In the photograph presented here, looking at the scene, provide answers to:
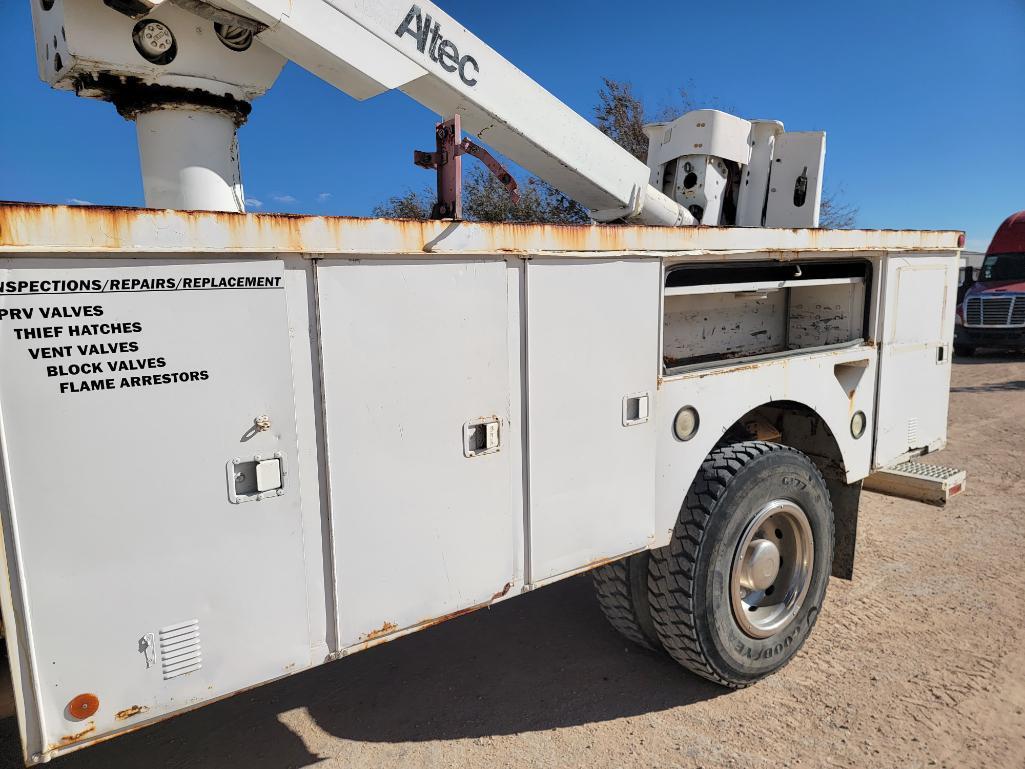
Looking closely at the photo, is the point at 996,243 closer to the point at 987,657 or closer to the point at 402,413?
the point at 987,657

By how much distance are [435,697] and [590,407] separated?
1.68 metres

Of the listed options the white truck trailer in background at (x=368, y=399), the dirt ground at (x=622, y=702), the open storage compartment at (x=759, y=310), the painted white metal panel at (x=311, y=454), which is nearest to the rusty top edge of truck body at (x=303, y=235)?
the white truck trailer in background at (x=368, y=399)

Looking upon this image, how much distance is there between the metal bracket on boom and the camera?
7.66ft

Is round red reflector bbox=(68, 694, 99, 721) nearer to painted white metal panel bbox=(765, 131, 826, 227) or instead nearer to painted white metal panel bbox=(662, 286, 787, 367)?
painted white metal panel bbox=(662, 286, 787, 367)

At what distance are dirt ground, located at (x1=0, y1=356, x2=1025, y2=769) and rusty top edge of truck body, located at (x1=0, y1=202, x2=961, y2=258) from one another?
2.02 m

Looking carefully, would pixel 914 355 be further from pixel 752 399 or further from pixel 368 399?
pixel 368 399

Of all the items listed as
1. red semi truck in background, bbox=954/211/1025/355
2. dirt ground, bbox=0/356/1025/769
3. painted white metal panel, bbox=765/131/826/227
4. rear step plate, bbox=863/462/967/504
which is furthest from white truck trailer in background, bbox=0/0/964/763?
red semi truck in background, bbox=954/211/1025/355

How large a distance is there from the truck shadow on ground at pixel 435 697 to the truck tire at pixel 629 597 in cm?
21

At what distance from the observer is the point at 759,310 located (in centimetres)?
388

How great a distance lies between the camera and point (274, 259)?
1.89 m

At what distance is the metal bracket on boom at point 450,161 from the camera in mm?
2334

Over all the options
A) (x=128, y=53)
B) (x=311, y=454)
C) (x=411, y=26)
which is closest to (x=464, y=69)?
(x=411, y=26)

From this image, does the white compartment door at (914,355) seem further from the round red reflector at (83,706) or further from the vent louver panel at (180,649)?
the round red reflector at (83,706)

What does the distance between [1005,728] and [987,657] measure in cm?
59
